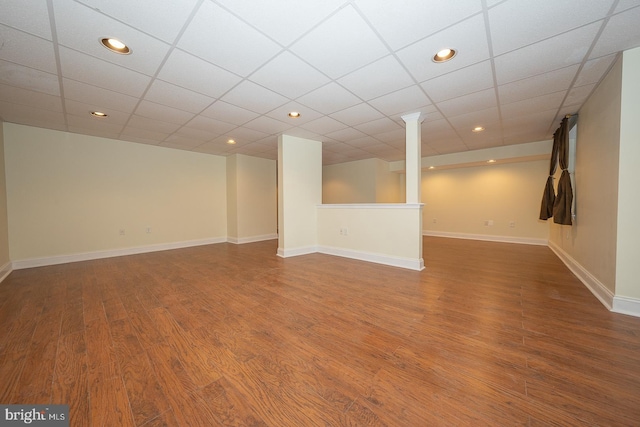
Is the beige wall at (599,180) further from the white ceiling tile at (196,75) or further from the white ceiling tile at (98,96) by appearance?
the white ceiling tile at (98,96)

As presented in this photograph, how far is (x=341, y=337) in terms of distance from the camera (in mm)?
1813

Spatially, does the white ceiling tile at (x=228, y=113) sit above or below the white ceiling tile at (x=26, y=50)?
above

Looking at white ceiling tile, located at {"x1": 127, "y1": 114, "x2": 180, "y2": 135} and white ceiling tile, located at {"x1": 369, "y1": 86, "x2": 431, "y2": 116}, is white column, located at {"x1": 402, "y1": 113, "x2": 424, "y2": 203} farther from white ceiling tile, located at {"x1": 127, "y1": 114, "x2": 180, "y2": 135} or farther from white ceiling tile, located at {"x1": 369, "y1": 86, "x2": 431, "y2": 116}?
white ceiling tile, located at {"x1": 127, "y1": 114, "x2": 180, "y2": 135}

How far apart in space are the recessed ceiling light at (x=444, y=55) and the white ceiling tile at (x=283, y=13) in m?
1.10

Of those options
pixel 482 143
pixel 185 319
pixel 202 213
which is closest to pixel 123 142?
pixel 202 213

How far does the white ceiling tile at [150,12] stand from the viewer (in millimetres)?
1577

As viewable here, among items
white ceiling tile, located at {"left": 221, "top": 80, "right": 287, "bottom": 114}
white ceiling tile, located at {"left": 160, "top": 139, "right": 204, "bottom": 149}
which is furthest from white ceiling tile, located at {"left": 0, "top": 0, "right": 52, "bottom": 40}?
white ceiling tile, located at {"left": 160, "top": 139, "right": 204, "bottom": 149}

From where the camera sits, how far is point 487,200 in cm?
647

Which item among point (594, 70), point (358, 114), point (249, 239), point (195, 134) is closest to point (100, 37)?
point (195, 134)

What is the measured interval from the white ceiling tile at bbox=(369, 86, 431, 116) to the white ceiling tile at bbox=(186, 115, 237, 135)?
98.8 inches

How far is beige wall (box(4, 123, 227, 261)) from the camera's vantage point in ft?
13.0

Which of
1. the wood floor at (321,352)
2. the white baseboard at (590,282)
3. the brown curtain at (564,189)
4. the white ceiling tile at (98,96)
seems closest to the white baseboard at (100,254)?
the wood floor at (321,352)

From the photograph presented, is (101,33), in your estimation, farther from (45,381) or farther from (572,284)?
(572,284)

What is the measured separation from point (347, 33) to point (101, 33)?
6.48 ft
